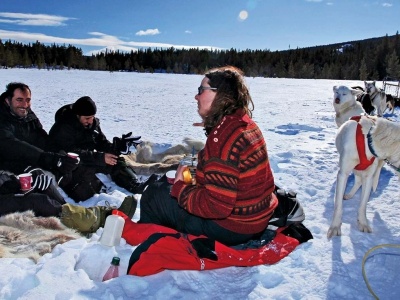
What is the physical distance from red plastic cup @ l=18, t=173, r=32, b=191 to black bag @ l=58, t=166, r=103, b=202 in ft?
2.78

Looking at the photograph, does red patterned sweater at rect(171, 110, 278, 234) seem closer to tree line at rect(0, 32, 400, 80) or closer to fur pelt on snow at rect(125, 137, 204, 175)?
fur pelt on snow at rect(125, 137, 204, 175)

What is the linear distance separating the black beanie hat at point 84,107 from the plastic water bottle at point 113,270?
7.72ft

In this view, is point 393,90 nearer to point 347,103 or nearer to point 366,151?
point 347,103

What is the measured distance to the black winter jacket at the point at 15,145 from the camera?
3.66 meters

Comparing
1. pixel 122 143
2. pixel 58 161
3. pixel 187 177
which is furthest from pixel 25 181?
pixel 122 143

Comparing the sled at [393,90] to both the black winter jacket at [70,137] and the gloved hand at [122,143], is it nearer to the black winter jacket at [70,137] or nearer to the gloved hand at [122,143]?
the gloved hand at [122,143]

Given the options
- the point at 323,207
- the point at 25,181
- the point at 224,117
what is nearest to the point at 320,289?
the point at 224,117

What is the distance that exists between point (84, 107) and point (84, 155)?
0.58 metres

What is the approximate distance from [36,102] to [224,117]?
11.5m

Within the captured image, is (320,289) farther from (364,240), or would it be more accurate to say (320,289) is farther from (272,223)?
(364,240)

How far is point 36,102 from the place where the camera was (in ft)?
39.6

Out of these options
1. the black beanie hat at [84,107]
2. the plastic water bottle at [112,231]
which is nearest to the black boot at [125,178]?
the black beanie hat at [84,107]

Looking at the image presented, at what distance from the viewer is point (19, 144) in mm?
3697

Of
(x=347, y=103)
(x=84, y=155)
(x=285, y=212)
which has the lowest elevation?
(x=285, y=212)
